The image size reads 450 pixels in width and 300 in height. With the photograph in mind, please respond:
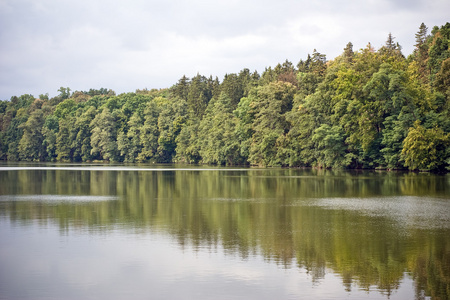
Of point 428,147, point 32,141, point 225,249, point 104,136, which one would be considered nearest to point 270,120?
point 428,147

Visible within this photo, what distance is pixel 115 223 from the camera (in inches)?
899

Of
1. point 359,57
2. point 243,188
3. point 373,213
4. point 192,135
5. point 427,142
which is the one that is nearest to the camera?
point 373,213

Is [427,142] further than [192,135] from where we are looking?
No

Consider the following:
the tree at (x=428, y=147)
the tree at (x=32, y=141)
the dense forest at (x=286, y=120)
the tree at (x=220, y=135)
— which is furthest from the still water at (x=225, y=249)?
the tree at (x=32, y=141)

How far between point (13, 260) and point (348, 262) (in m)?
9.63

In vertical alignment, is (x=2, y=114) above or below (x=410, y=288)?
above

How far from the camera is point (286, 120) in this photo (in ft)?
289

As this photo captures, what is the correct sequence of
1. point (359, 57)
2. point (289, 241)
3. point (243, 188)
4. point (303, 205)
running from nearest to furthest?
1. point (289, 241)
2. point (303, 205)
3. point (243, 188)
4. point (359, 57)

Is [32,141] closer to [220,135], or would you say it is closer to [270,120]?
[220,135]

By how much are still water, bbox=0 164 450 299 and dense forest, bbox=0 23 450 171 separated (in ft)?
124

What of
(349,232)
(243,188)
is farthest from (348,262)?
(243,188)

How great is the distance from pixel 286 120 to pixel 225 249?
71.9 metres

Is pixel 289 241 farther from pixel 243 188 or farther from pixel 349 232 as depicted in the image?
pixel 243 188

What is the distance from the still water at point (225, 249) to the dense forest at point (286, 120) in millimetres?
37661
